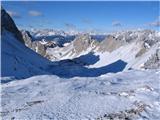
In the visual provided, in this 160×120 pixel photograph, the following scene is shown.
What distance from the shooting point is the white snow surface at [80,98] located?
112ft

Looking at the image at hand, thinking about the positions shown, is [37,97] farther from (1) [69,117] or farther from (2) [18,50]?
(2) [18,50]

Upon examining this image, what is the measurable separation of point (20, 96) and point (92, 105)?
34.8 feet

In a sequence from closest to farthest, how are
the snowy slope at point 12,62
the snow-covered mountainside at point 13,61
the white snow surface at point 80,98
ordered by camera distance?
the white snow surface at point 80,98 < the snowy slope at point 12,62 < the snow-covered mountainside at point 13,61

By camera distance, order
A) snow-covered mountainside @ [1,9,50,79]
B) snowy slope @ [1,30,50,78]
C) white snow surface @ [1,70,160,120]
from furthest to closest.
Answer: snow-covered mountainside @ [1,9,50,79] → snowy slope @ [1,30,50,78] → white snow surface @ [1,70,160,120]

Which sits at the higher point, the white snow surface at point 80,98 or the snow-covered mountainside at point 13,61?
the white snow surface at point 80,98

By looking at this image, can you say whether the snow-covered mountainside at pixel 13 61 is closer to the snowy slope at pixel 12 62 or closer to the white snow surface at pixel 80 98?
the snowy slope at pixel 12 62

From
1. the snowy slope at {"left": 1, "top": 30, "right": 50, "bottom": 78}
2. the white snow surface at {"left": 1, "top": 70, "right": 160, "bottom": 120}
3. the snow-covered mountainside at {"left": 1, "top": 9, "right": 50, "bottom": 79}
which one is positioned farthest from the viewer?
the snow-covered mountainside at {"left": 1, "top": 9, "right": 50, "bottom": 79}

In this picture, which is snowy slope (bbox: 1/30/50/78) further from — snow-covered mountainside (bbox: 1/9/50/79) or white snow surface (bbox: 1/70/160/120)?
white snow surface (bbox: 1/70/160/120)

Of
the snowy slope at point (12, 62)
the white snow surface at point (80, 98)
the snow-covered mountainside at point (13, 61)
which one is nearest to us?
the white snow surface at point (80, 98)

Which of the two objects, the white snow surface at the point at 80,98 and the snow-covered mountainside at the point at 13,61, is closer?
the white snow surface at the point at 80,98

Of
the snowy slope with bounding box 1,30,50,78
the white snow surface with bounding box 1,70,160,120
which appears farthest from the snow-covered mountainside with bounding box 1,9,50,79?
the white snow surface with bounding box 1,70,160,120

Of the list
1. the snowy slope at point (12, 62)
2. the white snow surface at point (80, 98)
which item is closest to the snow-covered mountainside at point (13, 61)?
the snowy slope at point (12, 62)

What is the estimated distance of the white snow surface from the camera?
34094 millimetres

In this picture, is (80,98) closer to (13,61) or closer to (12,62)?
(12,62)
